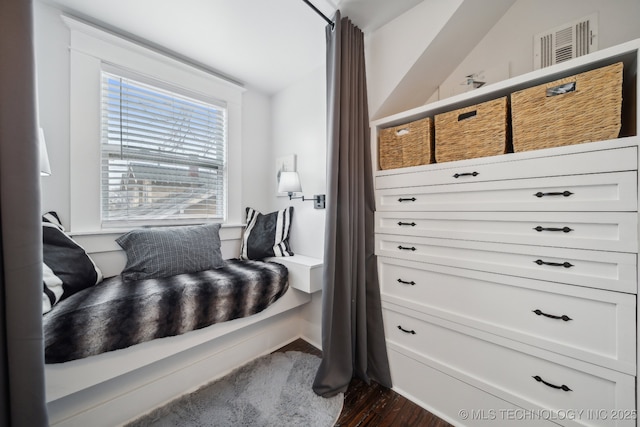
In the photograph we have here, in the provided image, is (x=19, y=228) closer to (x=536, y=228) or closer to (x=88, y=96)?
(x=88, y=96)

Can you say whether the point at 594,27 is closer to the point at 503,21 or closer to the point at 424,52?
the point at 503,21

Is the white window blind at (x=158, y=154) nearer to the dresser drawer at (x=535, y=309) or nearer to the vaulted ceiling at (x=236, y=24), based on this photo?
the vaulted ceiling at (x=236, y=24)

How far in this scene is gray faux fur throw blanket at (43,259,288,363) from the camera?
1.04m

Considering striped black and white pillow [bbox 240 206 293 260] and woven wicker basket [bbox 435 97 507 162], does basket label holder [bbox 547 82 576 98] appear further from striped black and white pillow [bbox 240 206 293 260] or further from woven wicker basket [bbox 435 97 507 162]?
striped black and white pillow [bbox 240 206 293 260]

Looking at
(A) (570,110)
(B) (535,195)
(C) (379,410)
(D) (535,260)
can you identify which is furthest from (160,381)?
(A) (570,110)

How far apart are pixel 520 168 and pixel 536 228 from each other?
0.95 feet

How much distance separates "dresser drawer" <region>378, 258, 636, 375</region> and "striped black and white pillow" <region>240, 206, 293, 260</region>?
114 cm

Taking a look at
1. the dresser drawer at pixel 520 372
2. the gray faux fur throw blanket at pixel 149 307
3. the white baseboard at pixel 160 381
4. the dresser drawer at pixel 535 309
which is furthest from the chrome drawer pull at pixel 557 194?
the white baseboard at pixel 160 381

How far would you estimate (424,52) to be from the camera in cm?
139

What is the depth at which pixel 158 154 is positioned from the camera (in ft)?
6.19

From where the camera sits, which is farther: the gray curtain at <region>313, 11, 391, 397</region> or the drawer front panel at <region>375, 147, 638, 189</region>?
the gray curtain at <region>313, 11, 391, 397</region>

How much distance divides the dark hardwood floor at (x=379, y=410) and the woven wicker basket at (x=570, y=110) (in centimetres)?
156

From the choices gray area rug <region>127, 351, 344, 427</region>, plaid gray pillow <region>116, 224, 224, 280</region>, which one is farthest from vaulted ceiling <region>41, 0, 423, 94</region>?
gray area rug <region>127, 351, 344, 427</region>

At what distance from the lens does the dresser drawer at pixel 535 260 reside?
89 cm
